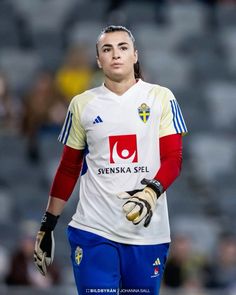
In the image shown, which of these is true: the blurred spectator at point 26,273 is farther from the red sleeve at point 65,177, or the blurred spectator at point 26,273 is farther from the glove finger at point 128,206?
the glove finger at point 128,206

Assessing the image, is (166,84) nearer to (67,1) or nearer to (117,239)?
(67,1)

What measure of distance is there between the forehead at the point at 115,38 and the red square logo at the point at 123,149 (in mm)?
549

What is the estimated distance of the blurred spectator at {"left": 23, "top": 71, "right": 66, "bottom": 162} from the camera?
1452 centimetres

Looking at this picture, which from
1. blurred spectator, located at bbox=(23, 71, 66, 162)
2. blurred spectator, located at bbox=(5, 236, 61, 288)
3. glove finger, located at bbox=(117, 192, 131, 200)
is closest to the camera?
glove finger, located at bbox=(117, 192, 131, 200)

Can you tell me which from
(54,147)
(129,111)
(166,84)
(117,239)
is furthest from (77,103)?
(166,84)

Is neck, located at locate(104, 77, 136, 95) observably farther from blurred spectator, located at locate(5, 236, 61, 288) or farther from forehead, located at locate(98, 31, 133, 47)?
blurred spectator, located at locate(5, 236, 61, 288)

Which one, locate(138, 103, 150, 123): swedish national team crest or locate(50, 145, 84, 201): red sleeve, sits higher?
locate(138, 103, 150, 123): swedish national team crest

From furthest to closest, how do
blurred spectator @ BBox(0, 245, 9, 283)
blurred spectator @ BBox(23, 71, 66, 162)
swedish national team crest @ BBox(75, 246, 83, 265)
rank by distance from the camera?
blurred spectator @ BBox(23, 71, 66, 162) < blurred spectator @ BBox(0, 245, 9, 283) < swedish national team crest @ BBox(75, 246, 83, 265)

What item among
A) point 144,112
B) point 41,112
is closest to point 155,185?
point 144,112

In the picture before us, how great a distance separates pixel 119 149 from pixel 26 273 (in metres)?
5.26

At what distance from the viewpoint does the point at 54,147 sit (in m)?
14.6

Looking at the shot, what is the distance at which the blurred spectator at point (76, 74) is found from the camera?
1519 cm

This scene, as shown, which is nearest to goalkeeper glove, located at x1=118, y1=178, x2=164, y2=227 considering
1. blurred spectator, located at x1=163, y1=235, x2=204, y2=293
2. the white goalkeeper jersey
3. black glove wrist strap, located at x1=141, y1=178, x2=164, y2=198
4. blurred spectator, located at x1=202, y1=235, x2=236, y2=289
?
black glove wrist strap, located at x1=141, y1=178, x2=164, y2=198

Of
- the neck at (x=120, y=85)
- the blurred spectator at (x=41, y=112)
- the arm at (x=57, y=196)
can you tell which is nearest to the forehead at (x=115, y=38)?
the neck at (x=120, y=85)
